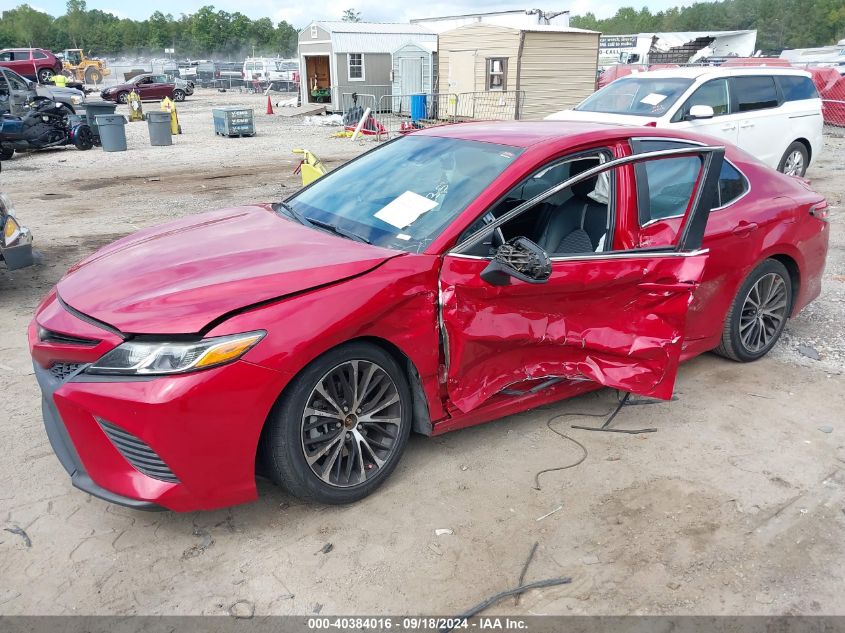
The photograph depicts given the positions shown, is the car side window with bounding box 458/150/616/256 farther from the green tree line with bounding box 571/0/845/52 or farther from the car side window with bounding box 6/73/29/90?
the green tree line with bounding box 571/0/845/52

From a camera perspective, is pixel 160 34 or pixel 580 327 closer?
pixel 580 327

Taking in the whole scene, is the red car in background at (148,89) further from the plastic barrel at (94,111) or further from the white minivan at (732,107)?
the white minivan at (732,107)

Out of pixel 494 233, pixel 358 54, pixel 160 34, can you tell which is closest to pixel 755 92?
pixel 494 233

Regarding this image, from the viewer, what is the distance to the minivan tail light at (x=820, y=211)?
4.66 metres

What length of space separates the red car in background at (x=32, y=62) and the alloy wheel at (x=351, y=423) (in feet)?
128

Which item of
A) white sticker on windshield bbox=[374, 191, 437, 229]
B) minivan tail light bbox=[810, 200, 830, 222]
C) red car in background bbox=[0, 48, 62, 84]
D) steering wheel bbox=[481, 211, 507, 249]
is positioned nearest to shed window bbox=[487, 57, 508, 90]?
minivan tail light bbox=[810, 200, 830, 222]

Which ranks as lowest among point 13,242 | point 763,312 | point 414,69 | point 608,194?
point 763,312

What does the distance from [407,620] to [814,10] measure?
373 feet

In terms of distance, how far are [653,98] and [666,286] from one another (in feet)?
22.7

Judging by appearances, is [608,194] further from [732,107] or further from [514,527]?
[732,107]

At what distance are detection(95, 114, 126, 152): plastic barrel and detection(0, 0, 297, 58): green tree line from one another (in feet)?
267

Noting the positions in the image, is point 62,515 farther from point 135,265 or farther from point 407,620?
point 407,620

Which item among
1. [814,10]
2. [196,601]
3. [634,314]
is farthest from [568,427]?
[814,10]

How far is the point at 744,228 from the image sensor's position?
13.8 ft
